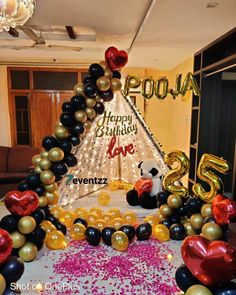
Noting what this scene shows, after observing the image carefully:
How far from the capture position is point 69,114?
8.23ft

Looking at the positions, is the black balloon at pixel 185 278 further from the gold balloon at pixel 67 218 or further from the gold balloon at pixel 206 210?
the gold balloon at pixel 67 218

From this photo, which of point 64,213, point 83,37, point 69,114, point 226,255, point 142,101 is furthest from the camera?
point 142,101

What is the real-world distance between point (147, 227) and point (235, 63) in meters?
1.85

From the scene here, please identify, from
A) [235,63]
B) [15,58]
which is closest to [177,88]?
[235,63]

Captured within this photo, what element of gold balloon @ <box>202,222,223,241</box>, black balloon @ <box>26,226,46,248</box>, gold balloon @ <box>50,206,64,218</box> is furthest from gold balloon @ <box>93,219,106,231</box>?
gold balloon @ <box>202,222,223,241</box>

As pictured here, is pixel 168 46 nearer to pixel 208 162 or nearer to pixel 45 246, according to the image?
pixel 208 162

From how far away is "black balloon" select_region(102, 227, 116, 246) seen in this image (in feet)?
7.89

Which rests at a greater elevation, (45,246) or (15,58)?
(15,58)

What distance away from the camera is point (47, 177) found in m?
2.42

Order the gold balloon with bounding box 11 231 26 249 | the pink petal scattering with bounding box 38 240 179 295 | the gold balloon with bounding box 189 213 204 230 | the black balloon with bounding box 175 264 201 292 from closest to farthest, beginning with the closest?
the black balloon with bounding box 175 264 201 292 < the pink petal scattering with bounding box 38 240 179 295 < the gold balloon with bounding box 11 231 26 249 < the gold balloon with bounding box 189 213 204 230

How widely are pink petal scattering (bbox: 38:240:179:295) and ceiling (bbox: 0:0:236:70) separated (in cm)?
221

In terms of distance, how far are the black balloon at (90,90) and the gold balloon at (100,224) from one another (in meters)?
1.25

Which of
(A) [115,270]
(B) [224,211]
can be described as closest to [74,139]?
(A) [115,270]

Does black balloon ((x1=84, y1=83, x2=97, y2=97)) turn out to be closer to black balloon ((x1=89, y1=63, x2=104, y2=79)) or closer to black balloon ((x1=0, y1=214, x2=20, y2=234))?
black balloon ((x1=89, y1=63, x2=104, y2=79))
